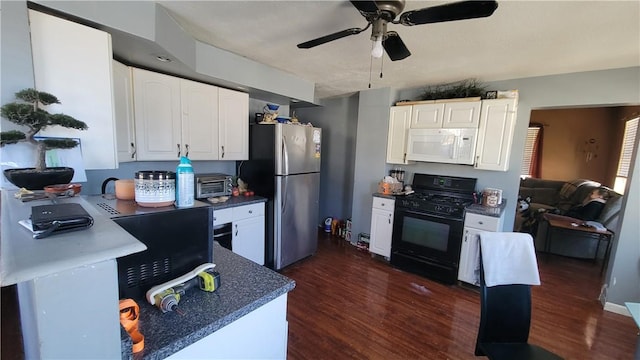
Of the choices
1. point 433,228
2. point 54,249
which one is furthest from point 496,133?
point 54,249

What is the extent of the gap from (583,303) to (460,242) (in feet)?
4.24

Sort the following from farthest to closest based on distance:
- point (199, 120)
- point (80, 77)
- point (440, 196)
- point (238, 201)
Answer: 1. point (440, 196)
2. point (238, 201)
3. point (199, 120)
4. point (80, 77)

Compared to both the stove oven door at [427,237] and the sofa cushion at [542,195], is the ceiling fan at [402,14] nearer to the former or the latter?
the stove oven door at [427,237]

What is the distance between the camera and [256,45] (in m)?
2.26

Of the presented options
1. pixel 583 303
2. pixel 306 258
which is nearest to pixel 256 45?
pixel 306 258

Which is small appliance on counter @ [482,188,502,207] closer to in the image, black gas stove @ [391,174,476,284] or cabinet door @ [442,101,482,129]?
black gas stove @ [391,174,476,284]

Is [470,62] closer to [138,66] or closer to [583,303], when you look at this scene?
[583,303]

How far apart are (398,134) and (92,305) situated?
343 centimetres

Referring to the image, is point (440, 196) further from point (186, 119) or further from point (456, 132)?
point (186, 119)

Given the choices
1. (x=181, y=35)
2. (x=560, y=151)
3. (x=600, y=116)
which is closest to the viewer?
(x=181, y=35)

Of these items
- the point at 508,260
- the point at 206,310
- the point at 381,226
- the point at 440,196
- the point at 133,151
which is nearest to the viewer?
the point at 206,310

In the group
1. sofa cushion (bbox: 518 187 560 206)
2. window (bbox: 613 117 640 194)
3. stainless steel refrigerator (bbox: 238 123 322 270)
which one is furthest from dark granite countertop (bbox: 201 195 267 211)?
window (bbox: 613 117 640 194)

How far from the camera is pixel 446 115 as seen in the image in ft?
10.0

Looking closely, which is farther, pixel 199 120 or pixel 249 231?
pixel 249 231
